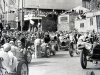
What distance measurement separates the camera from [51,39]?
24734 mm

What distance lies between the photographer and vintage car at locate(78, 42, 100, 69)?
13.1 metres

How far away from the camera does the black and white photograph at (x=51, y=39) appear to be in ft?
40.2

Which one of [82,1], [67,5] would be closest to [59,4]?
[67,5]

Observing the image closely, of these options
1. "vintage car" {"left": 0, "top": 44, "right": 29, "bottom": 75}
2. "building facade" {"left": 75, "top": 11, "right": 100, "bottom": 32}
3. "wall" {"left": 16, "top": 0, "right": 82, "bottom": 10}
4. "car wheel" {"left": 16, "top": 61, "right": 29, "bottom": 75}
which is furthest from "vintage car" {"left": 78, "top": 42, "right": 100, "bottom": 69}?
"wall" {"left": 16, "top": 0, "right": 82, "bottom": 10}

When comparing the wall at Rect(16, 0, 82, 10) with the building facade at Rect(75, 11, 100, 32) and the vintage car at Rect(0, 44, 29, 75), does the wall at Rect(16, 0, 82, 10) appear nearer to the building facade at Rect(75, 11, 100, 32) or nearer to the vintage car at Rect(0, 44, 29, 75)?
the building facade at Rect(75, 11, 100, 32)

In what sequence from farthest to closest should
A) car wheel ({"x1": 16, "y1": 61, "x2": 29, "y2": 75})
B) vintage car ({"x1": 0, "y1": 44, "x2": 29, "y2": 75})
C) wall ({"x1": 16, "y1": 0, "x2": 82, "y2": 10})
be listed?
wall ({"x1": 16, "y1": 0, "x2": 82, "y2": 10}) → car wheel ({"x1": 16, "y1": 61, "x2": 29, "y2": 75}) → vintage car ({"x1": 0, "y1": 44, "x2": 29, "y2": 75})

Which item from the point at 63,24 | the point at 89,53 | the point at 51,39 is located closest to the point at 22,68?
the point at 89,53

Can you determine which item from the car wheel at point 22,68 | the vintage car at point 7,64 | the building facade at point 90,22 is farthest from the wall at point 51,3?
the vintage car at point 7,64

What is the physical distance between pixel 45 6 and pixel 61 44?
58.5 metres

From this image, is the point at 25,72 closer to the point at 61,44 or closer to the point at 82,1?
the point at 61,44

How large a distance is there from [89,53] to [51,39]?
37.1ft

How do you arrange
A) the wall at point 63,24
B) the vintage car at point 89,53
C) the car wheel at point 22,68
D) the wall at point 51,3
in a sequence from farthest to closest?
the wall at point 51,3, the wall at point 63,24, the vintage car at point 89,53, the car wheel at point 22,68

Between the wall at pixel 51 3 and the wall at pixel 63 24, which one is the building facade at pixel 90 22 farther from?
the wall at pixel 51 3

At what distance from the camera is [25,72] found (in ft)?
30.2
